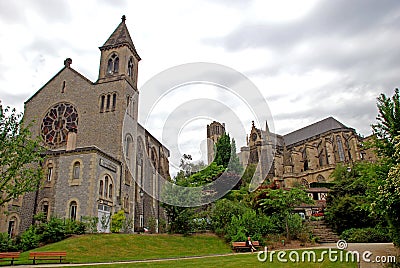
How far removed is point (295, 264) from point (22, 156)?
615 inches

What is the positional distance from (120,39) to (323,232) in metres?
27.8

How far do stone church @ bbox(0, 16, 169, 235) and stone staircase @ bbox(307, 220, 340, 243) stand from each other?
14109mm

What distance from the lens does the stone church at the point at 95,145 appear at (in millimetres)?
24484

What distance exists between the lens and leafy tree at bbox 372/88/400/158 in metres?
12.7

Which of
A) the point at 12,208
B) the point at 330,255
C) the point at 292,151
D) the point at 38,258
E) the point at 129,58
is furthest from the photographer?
the point at 292,151

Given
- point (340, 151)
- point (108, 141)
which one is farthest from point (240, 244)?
point (340, 151)

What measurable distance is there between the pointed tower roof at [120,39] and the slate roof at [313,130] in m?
45.1

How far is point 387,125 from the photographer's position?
13.3 metres

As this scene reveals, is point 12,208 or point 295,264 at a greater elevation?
point 12,208

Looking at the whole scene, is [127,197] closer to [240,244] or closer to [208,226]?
[208,226]

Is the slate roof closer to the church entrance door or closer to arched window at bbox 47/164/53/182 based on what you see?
the church entrance door

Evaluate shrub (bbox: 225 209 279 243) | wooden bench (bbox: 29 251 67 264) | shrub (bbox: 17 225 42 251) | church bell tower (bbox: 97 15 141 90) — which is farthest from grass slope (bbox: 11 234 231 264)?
church bell tower (bbox: 97 15 141 90)

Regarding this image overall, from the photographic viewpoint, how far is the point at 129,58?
35.2m

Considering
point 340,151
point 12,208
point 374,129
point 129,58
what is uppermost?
point 129,58
